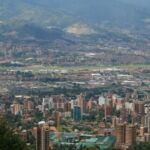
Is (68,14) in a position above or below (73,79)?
above

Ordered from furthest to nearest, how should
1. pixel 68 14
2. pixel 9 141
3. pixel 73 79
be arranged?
pixel 68 14 → pixel 73 79 → pixel 9 141

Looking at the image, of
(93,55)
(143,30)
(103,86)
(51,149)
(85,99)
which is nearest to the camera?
(51,149)

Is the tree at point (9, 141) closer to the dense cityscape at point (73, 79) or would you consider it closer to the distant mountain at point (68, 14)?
the dense cityscape at point (73, 79)

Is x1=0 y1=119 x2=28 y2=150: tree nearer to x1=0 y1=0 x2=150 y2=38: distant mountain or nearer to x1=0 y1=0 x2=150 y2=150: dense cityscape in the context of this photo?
x1=0 y1=0 x2=150 y2=150: dense cityscape

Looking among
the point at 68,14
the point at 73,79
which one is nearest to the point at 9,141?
the point at 73,79

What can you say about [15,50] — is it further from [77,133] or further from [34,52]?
[77,133]

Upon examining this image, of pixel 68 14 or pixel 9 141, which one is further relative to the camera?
pixel 68 14

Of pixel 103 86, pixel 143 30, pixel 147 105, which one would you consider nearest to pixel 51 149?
pixel 147 105

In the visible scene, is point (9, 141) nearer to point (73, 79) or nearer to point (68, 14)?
point (73, 79)
